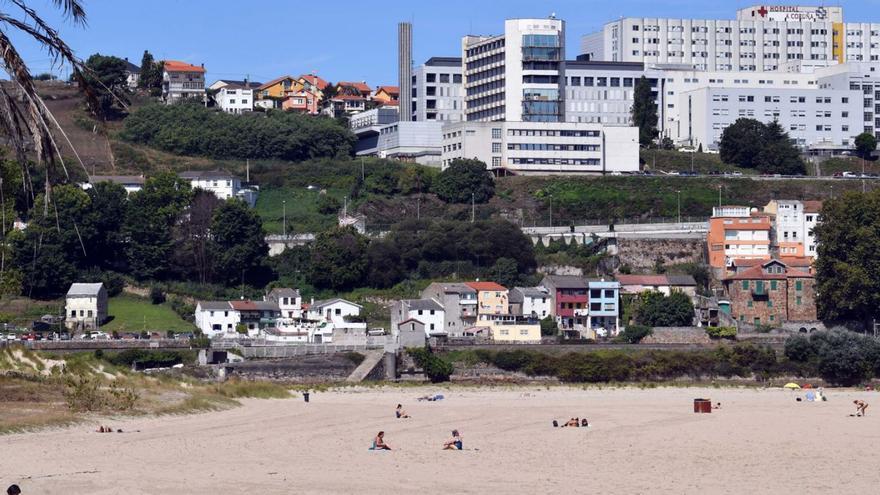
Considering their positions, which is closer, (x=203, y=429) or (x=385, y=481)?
(x=385, y=481)

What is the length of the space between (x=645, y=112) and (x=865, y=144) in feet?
49.3

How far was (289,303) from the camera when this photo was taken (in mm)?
69750

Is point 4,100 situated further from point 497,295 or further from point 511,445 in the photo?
point 497,295

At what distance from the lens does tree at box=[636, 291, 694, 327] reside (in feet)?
220

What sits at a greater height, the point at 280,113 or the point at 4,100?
the point at 280,113

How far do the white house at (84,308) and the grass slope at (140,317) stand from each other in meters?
0.60

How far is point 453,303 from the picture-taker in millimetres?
68562

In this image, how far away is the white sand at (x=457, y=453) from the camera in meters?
20.2

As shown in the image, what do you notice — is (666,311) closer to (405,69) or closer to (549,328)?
(549,328)

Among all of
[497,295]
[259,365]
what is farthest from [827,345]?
[259,365]

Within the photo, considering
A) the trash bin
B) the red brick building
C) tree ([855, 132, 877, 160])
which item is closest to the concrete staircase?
the trash bin

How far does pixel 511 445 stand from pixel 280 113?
7816 cm

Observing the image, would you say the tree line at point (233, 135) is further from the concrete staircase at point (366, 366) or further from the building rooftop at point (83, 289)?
the concrete staircase at point (366, 366)

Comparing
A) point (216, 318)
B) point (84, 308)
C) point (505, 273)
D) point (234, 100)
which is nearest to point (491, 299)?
point (505, 273)
